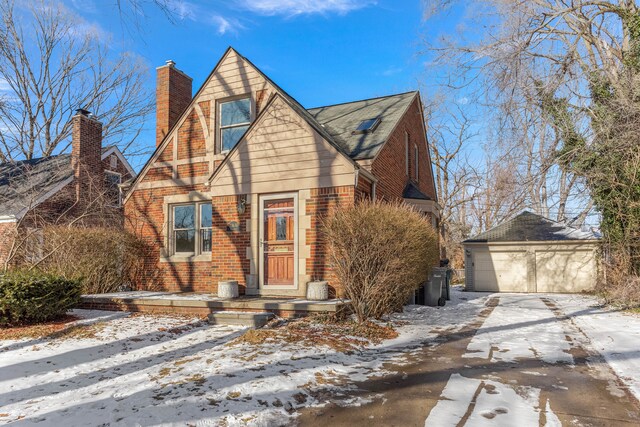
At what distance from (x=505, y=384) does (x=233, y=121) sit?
31.2 feet

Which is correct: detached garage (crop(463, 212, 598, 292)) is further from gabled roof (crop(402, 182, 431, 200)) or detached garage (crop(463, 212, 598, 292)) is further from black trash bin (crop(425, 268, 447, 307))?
black trash bin (crop(425, 268, 447, 307))

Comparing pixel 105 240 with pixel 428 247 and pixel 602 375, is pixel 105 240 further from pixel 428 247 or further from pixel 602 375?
pixel 602 375

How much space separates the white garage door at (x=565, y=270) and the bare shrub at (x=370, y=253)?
13.9m

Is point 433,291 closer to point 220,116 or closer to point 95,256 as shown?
point 220,116

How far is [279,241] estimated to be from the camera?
9.54 metres

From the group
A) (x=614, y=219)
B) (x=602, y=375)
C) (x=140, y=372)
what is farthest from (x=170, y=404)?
(x=614, y=219)

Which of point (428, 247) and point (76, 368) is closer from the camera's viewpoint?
point (76, 368)

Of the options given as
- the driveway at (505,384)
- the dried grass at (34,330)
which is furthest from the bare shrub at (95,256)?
the driveway at (505,384)

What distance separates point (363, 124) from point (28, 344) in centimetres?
944

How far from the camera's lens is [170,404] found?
3.80m

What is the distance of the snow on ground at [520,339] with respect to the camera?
5691mm

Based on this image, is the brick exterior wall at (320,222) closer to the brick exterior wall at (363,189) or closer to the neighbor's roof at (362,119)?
the brick exterior wall at (363,189)

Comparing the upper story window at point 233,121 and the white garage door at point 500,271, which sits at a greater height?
the upper story window at point 233,121

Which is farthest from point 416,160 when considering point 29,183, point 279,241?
point 29,183
